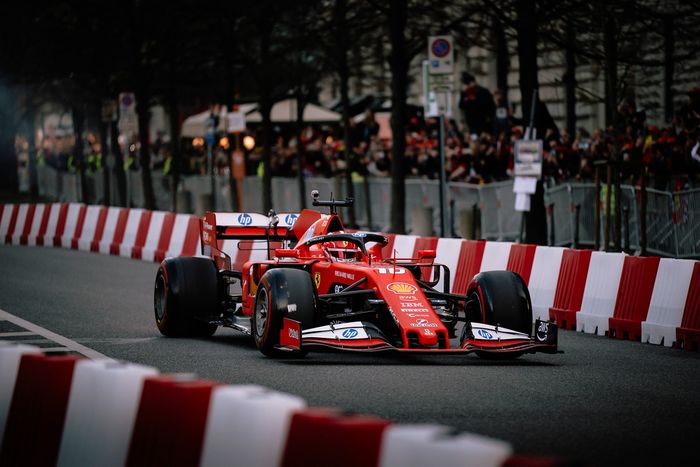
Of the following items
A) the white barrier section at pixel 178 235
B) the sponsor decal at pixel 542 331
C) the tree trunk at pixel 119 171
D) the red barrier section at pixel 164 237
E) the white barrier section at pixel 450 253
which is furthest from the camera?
the tree trunk at pixel 119 171

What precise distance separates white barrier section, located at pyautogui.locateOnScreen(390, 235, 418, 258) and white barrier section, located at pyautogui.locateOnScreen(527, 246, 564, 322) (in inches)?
90.4

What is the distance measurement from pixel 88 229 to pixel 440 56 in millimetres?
9222

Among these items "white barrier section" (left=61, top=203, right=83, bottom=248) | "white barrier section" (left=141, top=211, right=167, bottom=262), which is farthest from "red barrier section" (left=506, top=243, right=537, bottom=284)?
"white barrier section" (left=61, top=203, right=83, bottom=248)

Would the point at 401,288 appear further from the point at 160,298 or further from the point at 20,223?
the point at 20,223

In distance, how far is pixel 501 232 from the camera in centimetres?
2633

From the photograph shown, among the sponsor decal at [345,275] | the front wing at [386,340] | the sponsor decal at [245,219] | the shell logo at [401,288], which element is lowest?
the front wing at [386,340]

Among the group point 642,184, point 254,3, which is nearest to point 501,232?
point 642,184

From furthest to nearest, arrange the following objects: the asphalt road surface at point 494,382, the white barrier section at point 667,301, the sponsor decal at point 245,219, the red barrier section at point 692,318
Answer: the sponsor decal at point 245,219 < the white barrier section at point 667,301 < the red barrier section at point 692,318 < the asphalt road surface at point 494,382

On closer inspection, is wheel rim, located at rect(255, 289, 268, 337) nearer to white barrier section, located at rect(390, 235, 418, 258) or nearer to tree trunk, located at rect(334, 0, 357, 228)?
white barrier section, located at rect(390, 235, 418, 258)

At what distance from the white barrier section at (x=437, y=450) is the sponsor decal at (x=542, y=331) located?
7118 millimetres

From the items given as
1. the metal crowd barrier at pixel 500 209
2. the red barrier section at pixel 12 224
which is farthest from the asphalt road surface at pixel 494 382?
the red barrier section at pixel 12 224

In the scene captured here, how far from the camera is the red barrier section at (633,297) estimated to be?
46.6ft

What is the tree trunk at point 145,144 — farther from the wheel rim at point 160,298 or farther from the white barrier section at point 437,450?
the white barrier section at point 437,450

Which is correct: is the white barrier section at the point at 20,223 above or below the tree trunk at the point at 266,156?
below
